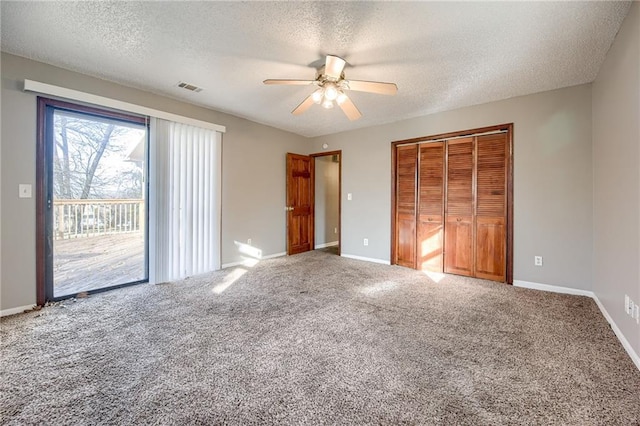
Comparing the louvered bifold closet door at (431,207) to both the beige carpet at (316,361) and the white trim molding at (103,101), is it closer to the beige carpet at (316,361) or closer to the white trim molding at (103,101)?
the beige carpet at (316,361)

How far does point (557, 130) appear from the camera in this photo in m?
3.19

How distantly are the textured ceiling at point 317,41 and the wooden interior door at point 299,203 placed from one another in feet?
7.18

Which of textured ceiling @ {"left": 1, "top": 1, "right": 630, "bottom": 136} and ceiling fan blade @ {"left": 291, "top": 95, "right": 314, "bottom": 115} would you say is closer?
textured ceiling @ {"left": 1, "top": 1, "right": 630, "bottom": 136}

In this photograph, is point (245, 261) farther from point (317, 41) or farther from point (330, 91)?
point (317, 41)

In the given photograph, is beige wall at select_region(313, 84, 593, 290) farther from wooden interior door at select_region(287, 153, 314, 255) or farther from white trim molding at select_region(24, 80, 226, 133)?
white trim molding at select_region(24, 80, 226, 133)

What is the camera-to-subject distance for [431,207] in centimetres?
417

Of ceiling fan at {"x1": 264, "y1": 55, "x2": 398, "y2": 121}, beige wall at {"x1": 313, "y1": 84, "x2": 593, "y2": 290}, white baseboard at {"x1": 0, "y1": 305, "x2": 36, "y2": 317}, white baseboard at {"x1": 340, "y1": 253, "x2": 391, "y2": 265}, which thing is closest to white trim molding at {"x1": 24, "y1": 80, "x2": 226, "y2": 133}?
ceiling fan at {"x1": 264, "y1": 55, "x2": 398, "y2": 121}

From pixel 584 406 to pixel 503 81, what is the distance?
304cm

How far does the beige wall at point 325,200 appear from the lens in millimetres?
6043

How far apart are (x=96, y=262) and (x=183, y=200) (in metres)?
1.38

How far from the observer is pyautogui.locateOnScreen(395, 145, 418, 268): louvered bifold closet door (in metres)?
4.36

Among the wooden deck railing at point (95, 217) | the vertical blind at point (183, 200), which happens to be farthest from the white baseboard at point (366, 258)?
the wooden deck railing at point (95, 217)

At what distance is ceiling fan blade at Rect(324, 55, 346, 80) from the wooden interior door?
→ 9.70ft

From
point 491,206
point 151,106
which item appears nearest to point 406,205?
point 491,206
